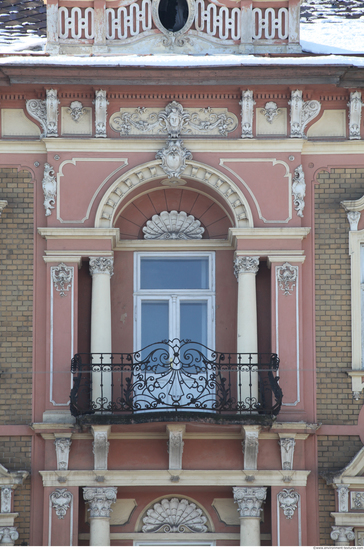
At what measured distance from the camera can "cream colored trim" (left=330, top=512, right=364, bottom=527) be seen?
13305 mm

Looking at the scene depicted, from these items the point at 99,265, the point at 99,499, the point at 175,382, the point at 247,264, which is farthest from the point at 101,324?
the point at 99,499

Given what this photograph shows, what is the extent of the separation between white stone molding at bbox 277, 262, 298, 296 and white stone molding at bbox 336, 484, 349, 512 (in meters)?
Answer: 2.57

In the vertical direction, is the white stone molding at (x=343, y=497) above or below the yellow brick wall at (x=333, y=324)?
below

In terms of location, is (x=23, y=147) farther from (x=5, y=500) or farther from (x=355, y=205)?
(x=5, y=500)

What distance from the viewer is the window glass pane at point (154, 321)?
47.2 ft

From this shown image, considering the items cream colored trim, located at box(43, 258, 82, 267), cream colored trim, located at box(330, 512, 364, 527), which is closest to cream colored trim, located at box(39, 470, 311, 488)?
cream colored trim, located at box(330, 512, 364, 527)

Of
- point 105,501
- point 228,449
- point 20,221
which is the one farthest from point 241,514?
point 20,221

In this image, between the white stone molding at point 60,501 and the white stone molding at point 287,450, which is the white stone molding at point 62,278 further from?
the white stone molding at point 287,450

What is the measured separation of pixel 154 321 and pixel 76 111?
3039 mm

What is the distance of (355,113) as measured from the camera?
14.4m

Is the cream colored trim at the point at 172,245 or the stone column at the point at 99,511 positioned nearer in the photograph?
the stone column at the point at 99,511

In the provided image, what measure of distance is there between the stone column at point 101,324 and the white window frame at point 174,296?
24.0 inches

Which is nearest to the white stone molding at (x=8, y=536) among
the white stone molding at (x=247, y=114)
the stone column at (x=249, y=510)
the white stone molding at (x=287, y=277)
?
the stone column at (x=249, y=510)

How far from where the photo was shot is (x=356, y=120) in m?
14.4
